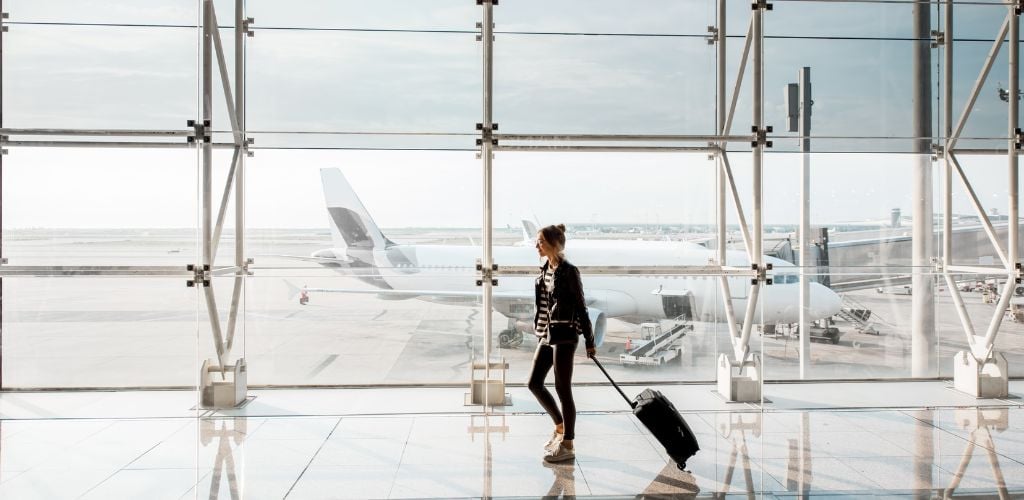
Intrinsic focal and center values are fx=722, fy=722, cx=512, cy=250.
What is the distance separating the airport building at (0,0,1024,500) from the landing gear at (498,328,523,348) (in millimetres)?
67

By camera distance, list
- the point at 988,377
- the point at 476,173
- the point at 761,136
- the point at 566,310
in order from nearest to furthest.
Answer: the point at 566,310, the point at 761,136, the point at 988,377, the point at 476,173

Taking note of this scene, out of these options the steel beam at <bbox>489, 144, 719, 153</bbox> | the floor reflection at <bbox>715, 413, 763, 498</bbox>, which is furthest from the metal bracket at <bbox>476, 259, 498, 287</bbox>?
the floor reflection at <bbox>715, 413, 763, 498</bbox>

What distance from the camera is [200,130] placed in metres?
4.75

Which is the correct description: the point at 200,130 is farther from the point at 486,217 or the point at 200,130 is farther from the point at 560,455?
the point at 560,455

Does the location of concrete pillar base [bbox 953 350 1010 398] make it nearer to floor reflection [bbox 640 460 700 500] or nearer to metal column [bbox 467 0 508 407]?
floor reflection [bbox 640 460 700 500]

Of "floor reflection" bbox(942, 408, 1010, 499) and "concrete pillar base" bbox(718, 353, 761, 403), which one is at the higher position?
"concrete pillar base" bbox(718, 353, 761, 403)

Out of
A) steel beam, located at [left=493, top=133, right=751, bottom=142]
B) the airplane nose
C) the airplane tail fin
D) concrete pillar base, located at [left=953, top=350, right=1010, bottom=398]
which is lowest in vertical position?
concrete pillar base, located at [left=953, top=350, right=1010, bottom=398]

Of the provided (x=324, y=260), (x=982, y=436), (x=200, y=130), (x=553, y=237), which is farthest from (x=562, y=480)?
(x=324, y=260)

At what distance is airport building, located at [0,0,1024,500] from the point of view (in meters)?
4.72

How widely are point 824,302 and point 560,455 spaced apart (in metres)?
4.22

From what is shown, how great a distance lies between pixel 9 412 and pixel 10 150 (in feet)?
6.26

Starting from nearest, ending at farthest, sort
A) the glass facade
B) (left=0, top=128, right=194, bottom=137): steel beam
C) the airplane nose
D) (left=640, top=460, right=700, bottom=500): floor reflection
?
(left=640, top=460, right=700, bottom=500): floor reflection → (left=0, top=128, right=194, bottom=137): steel beam → the glass facade → the airplane nose

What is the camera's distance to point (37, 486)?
10.8 ft

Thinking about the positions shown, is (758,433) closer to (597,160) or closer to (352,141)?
(597,160)
